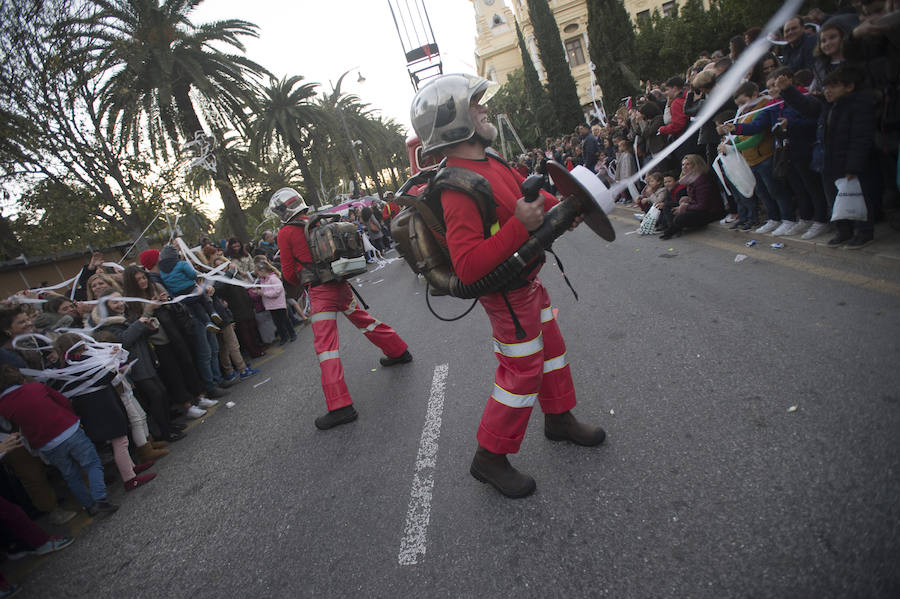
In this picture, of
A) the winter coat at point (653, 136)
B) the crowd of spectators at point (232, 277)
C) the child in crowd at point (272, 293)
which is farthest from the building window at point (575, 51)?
the child in crowd at point (272, 293)

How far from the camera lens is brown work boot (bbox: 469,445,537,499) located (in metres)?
2.52

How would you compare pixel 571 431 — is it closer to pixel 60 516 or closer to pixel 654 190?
pixel 60 516

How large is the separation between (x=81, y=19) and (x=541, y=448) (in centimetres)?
1479

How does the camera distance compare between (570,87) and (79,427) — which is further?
(570,87)

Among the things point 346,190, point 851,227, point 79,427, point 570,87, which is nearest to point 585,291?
point 851,227

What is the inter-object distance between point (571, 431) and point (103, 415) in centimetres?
408

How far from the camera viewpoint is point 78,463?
12.5ft

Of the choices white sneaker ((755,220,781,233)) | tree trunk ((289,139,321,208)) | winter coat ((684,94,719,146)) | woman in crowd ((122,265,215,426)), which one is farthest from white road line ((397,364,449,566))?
tree trunk ((289,139,321,208))

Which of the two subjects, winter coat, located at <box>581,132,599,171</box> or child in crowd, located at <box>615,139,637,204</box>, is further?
winter coat, located at <box>581,132,599,171</box>

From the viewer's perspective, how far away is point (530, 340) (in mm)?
2422

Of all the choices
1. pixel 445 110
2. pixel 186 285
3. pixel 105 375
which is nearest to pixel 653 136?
pixel 445 110

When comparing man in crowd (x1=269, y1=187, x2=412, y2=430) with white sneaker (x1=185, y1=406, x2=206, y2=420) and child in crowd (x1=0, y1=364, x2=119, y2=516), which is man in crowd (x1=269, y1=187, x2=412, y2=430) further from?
white sneaker (x1=185, y1=406, x2=206, y2=420)

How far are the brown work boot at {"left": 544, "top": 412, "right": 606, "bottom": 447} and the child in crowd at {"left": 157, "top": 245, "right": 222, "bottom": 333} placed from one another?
4918mm

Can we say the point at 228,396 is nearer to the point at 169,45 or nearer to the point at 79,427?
the point at 79,427
